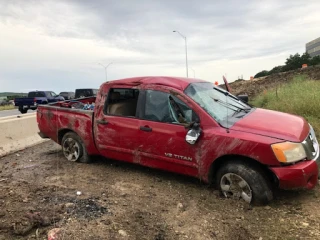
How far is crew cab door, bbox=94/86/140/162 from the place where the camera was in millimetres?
4934

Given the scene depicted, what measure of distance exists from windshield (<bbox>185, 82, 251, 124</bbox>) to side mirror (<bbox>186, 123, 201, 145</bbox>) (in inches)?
11.6

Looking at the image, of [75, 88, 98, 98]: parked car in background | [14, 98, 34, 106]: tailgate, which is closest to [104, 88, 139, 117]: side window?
[75, 88, 98, 98]: parked car in background

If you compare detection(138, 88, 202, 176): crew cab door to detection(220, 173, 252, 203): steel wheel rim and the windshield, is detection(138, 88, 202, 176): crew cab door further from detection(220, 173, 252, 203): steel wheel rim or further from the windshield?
detection(220, 173, 252, 203): steel wheel rim

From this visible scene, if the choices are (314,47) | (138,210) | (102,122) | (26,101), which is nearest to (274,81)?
(102,122)

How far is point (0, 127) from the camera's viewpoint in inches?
265

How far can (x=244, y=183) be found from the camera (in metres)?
3.94

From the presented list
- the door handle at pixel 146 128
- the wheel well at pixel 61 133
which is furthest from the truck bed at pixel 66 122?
the door handle at pixel 146 128

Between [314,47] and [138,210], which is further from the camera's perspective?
[314,47]

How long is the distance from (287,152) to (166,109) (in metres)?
1.78

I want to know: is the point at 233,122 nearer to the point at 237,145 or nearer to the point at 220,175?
the point at 237,145

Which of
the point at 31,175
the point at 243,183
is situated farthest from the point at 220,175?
the point at 31,175

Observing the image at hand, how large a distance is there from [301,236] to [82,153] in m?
4.04

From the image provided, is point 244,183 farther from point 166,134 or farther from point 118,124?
point 118,124

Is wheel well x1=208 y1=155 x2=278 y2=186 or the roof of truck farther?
the roof of truck
